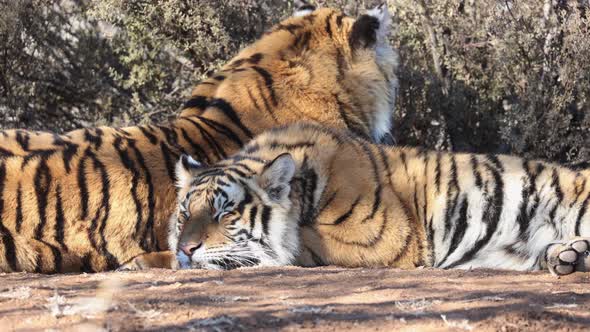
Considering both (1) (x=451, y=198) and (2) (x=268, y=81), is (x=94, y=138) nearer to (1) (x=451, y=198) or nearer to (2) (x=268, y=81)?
(2) (x=268, y=81)

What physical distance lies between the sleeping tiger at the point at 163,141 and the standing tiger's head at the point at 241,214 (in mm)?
295

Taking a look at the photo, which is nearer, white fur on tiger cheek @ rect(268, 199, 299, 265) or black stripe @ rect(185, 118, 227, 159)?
white fur on tiger cheek @ rect(268, 199, 299, 265)

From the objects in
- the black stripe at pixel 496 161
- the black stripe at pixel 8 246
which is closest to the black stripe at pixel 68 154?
the black stripe at pixel 8 246

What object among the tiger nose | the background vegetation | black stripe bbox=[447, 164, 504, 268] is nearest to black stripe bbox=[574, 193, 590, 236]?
black stripe bbox=[447, 164, 504, 268]

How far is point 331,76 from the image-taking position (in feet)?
19.6

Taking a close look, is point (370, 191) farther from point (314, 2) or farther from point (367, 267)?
point (314, 2)

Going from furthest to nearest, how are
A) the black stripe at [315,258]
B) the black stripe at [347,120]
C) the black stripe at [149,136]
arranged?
the black stripe at [347,120] → the black stripe at [149,136] → the black stripe at [315,258]

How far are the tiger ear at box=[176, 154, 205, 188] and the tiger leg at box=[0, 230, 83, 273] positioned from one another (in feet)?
2.13

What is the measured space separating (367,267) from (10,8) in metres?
4.04

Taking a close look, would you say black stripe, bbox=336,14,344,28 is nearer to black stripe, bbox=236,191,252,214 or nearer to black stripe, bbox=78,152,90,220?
black stripe, bbox=236,191,252,214

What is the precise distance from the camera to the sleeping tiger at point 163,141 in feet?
15.5

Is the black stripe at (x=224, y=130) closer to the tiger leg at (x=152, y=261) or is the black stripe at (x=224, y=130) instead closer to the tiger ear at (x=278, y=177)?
the tiger ear at (x=278, y=177)

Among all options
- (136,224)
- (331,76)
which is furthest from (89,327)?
(331,76)

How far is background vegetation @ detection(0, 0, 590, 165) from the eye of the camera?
276 inches
